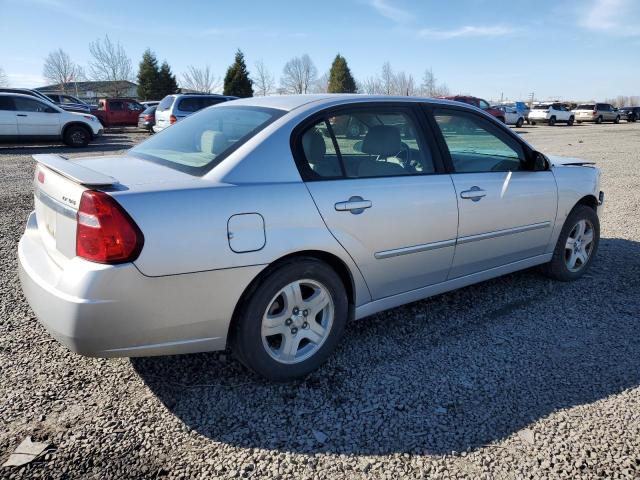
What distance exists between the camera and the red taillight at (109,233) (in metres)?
2.21

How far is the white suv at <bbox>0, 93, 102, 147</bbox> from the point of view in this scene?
1412cm

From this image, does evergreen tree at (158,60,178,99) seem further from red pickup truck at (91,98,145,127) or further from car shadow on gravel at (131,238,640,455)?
car shadow on gravel at (131,238,640,455)

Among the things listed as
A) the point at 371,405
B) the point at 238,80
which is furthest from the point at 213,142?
the point at 238,80

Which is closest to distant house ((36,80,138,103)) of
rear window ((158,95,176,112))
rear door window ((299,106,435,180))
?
rear window ((158,95,176,112))

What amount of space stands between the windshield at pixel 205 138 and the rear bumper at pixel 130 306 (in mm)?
651

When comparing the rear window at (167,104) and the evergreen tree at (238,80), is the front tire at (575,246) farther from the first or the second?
the evergreen tree at (238,80)

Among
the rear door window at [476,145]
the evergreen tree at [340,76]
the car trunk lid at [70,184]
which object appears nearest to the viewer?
the car trunk lid at [70,184]

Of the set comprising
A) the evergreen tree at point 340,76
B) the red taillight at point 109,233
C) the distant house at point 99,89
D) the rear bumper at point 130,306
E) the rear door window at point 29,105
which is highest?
the evergreen tree at point 340,76

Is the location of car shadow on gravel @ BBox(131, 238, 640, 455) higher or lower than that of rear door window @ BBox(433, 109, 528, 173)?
lower

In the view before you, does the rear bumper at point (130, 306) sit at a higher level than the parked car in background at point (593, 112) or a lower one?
lower

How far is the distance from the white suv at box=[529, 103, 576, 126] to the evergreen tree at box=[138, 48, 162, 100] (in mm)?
35790

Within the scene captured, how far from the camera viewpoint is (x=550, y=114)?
115ft

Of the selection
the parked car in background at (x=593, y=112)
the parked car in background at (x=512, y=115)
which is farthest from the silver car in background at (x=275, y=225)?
the parked car in background at (x=593, y=112)

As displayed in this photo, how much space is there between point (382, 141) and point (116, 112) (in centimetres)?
2631
